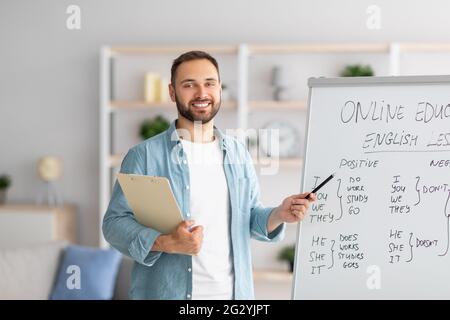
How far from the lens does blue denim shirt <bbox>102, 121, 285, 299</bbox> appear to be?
6.14 ft

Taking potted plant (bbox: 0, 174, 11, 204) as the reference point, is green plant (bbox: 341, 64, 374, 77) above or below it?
above

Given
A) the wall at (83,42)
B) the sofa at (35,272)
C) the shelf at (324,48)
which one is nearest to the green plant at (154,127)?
the wall at (83,42)

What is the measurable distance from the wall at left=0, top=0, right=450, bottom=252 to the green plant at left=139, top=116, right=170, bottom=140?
15.9 inches

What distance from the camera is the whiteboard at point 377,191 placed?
5.86 feet

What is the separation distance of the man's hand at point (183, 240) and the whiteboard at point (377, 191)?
0.96 feet

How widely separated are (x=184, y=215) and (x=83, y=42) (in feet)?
9.58

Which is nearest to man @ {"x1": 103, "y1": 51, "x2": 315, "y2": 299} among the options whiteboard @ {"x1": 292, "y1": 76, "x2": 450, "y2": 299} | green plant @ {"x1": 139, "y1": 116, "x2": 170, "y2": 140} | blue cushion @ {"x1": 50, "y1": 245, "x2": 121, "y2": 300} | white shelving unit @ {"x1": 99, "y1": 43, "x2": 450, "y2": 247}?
whiteboard @ {"x1": 292, "y1": 76, "x2": 450, "y2": 299}

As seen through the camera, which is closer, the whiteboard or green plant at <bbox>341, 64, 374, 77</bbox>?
the whiteboard

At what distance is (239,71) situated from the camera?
4133 mm

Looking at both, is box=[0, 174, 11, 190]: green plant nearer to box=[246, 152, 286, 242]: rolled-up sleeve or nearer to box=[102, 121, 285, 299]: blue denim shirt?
box=[102, 121, 285, 299]: blue denim shirt

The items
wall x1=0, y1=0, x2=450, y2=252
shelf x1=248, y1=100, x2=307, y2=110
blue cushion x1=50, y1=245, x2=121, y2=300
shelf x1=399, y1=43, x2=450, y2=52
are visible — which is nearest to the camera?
blue cushion x1=50, y1=245, x2=121, y2=300

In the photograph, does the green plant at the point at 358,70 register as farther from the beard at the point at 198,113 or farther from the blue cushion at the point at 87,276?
the beard at the point at 198,113
